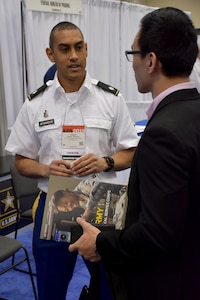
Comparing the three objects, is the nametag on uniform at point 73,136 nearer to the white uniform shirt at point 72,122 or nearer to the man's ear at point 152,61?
the white uniform shirt at point 72,122

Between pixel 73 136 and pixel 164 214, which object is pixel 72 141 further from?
pixel 164 214

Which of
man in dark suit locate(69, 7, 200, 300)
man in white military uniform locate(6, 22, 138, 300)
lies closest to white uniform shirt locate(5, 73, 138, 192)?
man in white military uniform locate(6, 22, 138, 300)

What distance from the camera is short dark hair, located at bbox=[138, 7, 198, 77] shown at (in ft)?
2.97

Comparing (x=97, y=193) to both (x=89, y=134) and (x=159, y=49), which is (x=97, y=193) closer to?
(x=89, y=134)

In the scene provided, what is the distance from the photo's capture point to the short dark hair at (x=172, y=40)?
90 centimetres

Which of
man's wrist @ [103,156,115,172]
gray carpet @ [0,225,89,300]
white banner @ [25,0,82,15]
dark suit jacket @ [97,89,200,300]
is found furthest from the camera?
white banner @ [25,0,82,15]

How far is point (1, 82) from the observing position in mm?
3334

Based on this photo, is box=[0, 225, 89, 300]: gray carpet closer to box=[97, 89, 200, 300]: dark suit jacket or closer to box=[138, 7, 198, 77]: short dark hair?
box=[97, 89, 200, 300]: dark suit jacket

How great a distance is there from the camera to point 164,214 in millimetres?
844

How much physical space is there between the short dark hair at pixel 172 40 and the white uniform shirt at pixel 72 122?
746mm

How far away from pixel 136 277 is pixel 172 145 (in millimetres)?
411

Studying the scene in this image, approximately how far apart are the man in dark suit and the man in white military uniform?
625mm

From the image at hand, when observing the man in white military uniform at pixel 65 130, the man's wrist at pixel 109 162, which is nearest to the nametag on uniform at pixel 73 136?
the man in white military uniform at pixel 65 130

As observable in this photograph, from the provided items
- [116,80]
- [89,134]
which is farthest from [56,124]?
[116,80]
